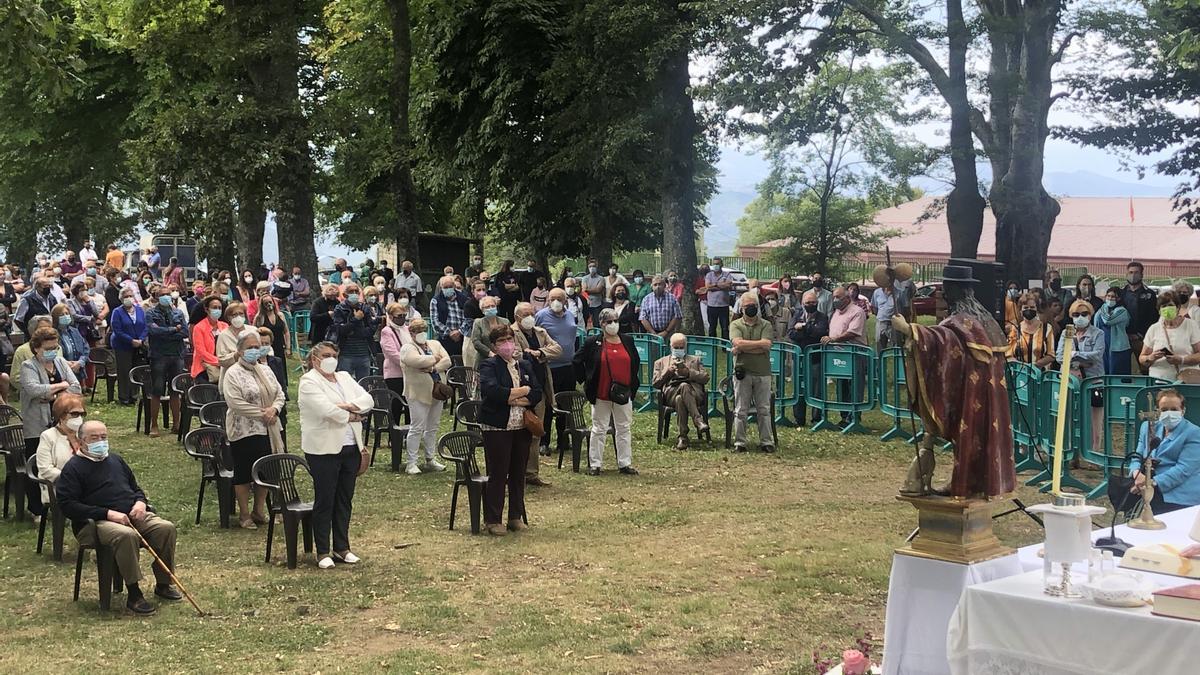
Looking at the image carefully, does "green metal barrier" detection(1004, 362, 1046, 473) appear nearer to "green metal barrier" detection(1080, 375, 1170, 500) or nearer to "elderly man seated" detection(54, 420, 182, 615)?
"green metal barrier" detection(1080, 375, 1170, 500)

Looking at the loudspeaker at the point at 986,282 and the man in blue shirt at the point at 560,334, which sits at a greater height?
the loudspeaker at the point at 986,282

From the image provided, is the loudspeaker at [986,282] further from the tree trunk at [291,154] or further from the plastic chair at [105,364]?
the tree trunk at [291,154]

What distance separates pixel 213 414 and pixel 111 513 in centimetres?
433

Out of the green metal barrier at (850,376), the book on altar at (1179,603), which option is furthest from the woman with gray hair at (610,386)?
the book on altar at (1179,603)

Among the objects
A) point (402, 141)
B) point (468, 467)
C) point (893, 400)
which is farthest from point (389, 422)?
point (402, 141)

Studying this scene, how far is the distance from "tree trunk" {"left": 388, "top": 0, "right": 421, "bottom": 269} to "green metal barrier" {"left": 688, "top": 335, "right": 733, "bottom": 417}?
1230 cm

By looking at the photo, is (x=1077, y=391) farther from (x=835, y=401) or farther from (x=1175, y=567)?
(x=1175, y=567)

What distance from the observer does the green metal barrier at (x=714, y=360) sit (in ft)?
63.5

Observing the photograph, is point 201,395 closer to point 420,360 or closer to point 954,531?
point 420,360

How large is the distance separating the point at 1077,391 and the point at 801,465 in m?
3.63

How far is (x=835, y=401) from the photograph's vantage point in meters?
18.2

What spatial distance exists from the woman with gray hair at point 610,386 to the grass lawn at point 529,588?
0.61m

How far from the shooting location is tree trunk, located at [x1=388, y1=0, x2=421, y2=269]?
30.7m

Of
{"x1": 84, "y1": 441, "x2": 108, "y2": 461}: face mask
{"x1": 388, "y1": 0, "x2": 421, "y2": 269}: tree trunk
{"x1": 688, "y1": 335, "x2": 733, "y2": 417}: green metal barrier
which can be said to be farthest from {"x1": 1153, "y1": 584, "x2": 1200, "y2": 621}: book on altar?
{"x1": 388, "y1": 0, "x2": 421, "y2": 269}: tree trunk
